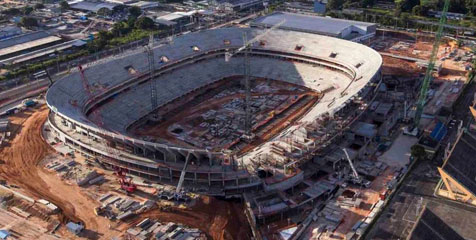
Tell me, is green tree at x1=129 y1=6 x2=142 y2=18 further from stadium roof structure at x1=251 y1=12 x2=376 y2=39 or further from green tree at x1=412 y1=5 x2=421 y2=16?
green tree at x1=412 y1=5 x2=421 y2=16

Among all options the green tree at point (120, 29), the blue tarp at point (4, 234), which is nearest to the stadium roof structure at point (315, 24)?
the green tree at point (120, 29)

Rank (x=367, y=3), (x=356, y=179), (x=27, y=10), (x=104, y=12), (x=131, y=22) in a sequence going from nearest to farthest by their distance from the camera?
(x=356, y=179) → (x=131, y=22) → (x=104, y=12) → (x=27, y=10) → (x=367, y=3)

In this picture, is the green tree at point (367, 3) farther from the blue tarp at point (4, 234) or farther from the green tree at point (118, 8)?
the blue tarp at point (4, 234)

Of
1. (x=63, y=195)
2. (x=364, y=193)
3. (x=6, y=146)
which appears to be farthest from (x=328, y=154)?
(x=6, y=146)

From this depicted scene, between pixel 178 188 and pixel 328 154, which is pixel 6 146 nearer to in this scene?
pixel 178 188

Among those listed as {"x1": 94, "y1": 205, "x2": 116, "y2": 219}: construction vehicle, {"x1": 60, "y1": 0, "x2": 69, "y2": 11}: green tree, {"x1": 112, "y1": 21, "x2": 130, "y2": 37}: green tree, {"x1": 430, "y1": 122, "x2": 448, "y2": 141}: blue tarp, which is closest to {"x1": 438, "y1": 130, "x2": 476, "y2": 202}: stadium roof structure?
{"x1": 430, "y1": 122, "x2": 448, "y2": 141}: blue tarp

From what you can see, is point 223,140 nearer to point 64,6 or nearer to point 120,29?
point 120,29

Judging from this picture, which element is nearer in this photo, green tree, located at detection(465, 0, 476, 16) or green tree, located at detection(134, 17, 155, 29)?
green tree, located at detection(134, 17, 155, 29)

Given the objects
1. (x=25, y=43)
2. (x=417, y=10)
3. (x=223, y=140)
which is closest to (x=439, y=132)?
(x=223, y=140)
